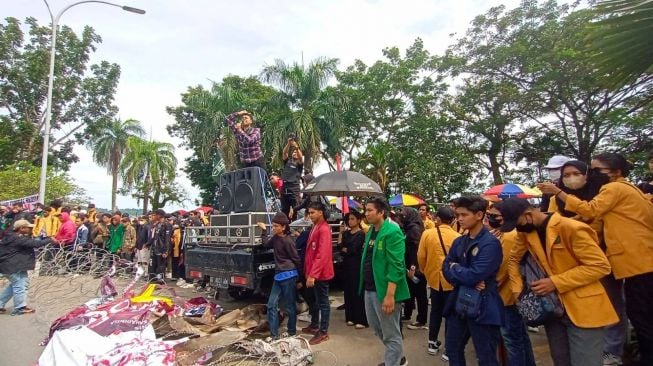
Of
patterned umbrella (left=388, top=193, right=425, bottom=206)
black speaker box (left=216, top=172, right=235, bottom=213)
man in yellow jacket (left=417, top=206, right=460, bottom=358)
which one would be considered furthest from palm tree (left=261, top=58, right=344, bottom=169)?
man in yellow jacket (left=417, top=206, right=460, bottom=358)

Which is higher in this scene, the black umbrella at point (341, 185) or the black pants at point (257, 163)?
the black pants at point (257, 163)

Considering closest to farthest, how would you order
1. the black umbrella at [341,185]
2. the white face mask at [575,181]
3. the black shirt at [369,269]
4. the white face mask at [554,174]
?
the white face mask at [575,181]
the white face mask at [554,174]
the black shirt at [369,269]
the black umbrella at [341,185]

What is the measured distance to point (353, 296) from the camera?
20.2ft

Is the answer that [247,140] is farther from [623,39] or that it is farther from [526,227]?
[623,39]

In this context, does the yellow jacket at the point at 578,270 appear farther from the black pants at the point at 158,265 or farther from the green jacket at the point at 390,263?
the black pants at the point at 158,265

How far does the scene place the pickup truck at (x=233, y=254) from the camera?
5.72 m

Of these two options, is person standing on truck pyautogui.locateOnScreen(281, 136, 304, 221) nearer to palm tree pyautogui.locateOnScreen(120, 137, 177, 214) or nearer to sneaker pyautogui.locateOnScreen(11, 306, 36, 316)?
sneaker pyautogui.locateOnScreen(11, 306, 36, 316)

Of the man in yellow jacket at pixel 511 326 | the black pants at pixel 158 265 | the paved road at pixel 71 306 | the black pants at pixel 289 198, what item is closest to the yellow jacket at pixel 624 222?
the man in yellow jacket at pixel 511 326

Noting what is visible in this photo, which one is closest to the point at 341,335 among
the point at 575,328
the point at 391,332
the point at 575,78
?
the point at 391,332

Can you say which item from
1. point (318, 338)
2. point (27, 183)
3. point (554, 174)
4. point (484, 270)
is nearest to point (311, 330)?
point (318, 338)

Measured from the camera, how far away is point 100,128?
89.9 ft

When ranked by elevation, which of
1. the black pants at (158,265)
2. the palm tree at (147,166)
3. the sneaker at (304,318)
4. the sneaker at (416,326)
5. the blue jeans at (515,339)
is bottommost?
the sneaker at (304,318)

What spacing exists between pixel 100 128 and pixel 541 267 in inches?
1182

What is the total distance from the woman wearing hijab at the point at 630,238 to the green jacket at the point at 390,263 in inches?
53.2
